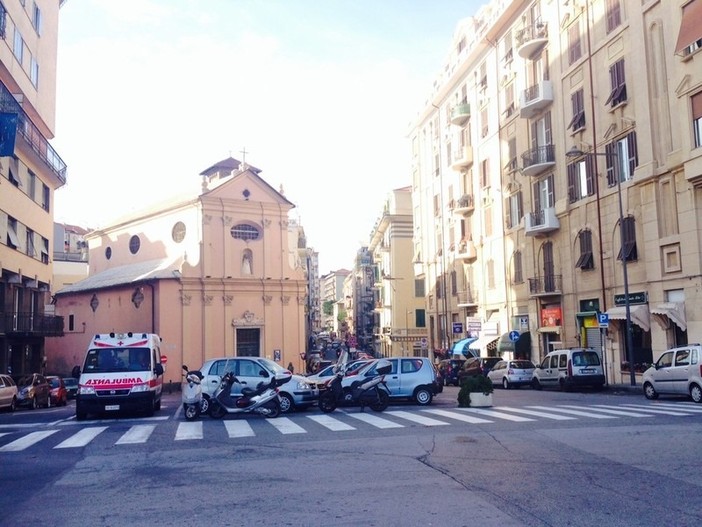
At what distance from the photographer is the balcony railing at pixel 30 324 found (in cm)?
3466

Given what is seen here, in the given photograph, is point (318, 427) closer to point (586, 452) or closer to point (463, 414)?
point (463, 414)

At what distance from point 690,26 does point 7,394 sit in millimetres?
28077

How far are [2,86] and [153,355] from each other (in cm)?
1637

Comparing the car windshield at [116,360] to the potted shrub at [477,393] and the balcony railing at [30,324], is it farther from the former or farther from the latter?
the balcony railing at [30,324]

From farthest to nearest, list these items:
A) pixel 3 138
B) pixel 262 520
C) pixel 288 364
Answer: pixel 288 364, pixel 3 138, pixel 262 520

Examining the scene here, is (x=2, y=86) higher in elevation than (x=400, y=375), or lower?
higher

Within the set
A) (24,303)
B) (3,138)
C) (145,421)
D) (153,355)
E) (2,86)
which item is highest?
(2,86)

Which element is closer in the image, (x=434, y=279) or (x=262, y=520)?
(x=262, y=520)

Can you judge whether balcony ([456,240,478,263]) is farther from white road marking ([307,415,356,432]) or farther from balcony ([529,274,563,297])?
white road marking ([307,415,356,432])

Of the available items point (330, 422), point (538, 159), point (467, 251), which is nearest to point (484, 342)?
point (467, 251)

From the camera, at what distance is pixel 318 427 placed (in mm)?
15180

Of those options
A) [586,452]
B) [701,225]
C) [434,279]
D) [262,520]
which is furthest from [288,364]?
[262,520]

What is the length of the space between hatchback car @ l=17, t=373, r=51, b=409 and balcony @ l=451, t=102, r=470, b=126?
31.8m

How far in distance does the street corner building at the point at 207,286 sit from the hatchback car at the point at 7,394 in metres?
19.7
